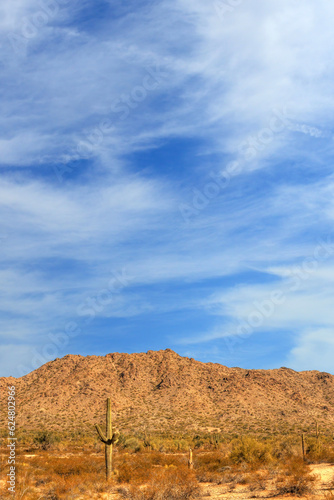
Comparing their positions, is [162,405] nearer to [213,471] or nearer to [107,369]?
[107,369]

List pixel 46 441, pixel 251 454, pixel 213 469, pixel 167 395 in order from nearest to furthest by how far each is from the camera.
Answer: pixel 213 469, pixel 251 454, pixel 46 441, pixel 167 395

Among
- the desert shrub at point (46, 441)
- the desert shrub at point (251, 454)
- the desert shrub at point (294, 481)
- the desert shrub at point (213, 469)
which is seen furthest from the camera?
the desert shrub at point (46, 441)

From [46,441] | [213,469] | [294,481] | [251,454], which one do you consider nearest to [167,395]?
[46,441]

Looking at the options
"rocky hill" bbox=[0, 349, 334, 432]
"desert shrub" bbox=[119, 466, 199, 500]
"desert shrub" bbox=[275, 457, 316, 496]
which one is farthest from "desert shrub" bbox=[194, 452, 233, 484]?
"rocky hill" bbox=[0, 349, 334, 432]

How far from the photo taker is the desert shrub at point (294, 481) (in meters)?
17.6

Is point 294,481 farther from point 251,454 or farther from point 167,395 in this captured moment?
point 167,395

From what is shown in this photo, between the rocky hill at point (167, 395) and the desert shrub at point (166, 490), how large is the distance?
43316 mm

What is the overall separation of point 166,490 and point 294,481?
5818mm

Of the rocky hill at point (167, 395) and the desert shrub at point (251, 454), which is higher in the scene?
the rocky hill at point (167, 395)

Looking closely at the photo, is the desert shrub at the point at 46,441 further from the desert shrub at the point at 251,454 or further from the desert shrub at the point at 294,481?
the desert shrub at the point at 294,481

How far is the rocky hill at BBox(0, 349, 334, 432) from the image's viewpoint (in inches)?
2680

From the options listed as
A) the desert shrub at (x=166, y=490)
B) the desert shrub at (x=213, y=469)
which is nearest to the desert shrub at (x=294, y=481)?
the desert shrub at (x=213, y=469)

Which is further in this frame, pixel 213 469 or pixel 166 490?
pixel 213 469

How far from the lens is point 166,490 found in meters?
17.3
